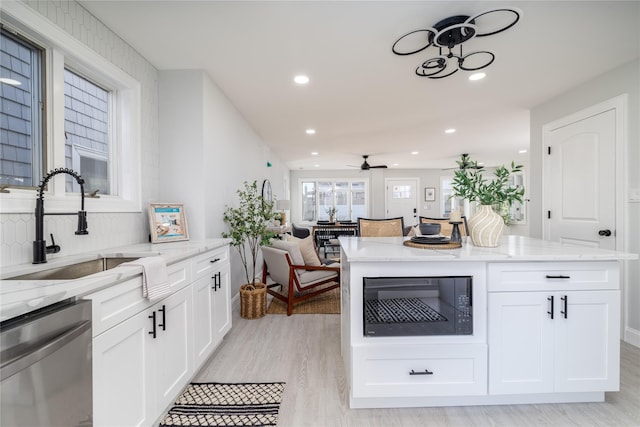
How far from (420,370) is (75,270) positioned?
201cm

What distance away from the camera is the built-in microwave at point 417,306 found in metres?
1.60

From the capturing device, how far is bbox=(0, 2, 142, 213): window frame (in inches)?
56.5

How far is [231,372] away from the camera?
204 cm

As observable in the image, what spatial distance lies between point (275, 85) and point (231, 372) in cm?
262

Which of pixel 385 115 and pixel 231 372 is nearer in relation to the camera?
pixel 231 372

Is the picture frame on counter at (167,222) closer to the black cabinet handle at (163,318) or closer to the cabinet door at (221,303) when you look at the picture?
the cabinet door at (221,303)

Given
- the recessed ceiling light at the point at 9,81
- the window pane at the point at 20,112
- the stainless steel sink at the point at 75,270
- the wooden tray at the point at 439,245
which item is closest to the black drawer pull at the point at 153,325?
the stainless steel sink at the point at 75,270

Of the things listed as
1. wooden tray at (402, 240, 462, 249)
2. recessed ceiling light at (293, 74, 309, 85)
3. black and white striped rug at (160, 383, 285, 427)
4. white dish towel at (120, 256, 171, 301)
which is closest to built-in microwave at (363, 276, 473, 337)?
wooden tray at (402, 240, 462, 249)

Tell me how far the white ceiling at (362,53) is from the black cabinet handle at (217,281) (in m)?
1.81

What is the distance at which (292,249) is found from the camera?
3.26 m

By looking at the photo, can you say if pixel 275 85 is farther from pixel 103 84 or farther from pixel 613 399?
pixel 613 399

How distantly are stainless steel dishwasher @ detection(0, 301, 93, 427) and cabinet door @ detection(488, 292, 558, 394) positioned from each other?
1896 millimetres

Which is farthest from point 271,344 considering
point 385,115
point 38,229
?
point 385,115

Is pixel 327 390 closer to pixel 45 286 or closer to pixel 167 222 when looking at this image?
pixel 45 286
